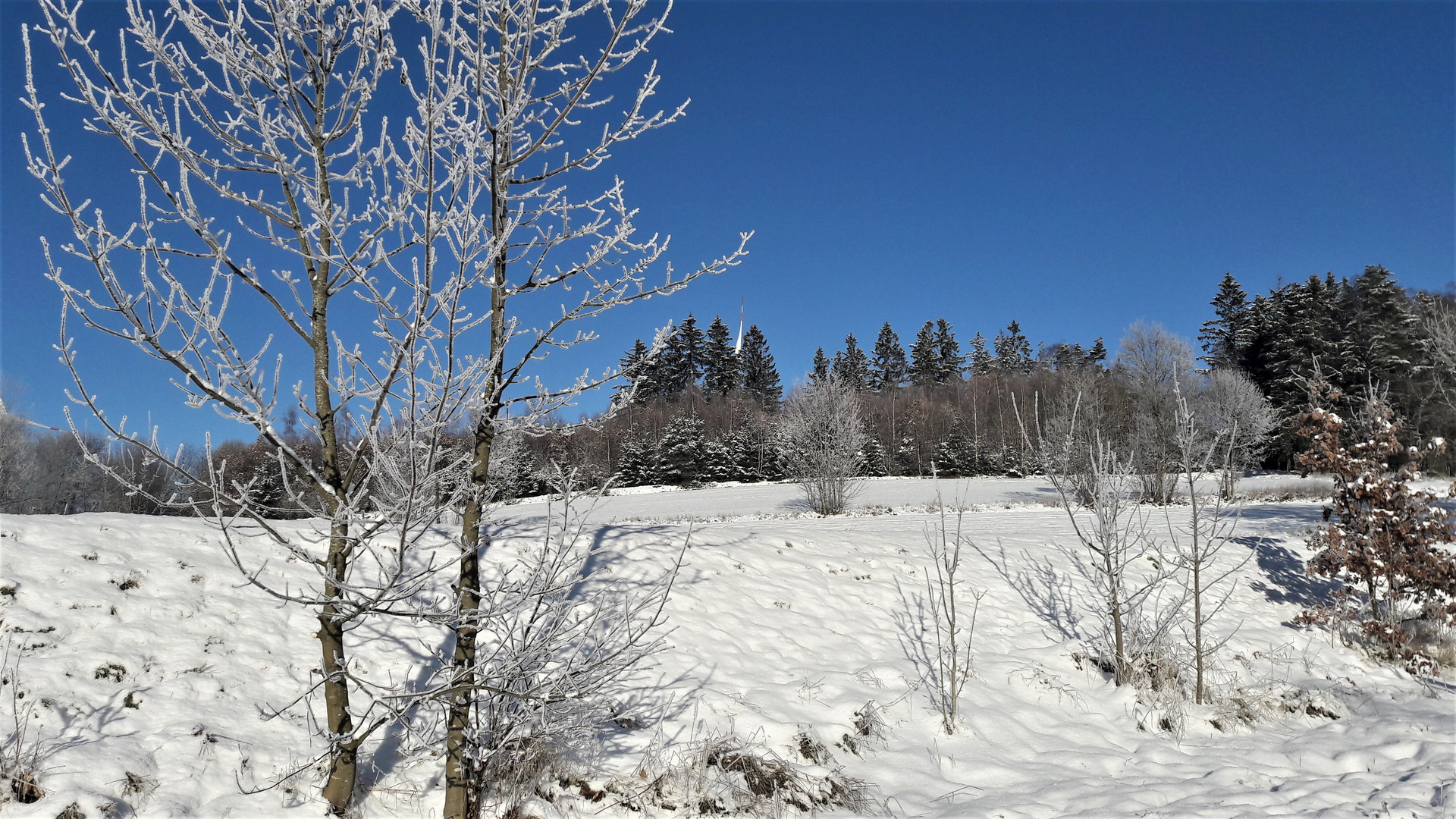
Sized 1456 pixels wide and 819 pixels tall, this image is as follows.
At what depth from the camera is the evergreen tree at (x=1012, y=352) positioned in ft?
207

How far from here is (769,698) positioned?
5383 mm

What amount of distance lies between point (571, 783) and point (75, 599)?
3.62 metres

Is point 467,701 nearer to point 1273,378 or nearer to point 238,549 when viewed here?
point 238,549

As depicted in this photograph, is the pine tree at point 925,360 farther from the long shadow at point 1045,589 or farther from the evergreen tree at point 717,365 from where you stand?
the long shadow at point 1045,589

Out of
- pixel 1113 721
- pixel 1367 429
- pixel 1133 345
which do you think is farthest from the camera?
pixel 1133 345

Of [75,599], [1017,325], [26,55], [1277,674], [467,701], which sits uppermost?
[1017,325]

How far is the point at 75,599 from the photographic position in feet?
14.7

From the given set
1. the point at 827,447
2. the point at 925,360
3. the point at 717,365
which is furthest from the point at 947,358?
the point at 827,447

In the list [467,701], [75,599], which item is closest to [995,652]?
A: [467,701]

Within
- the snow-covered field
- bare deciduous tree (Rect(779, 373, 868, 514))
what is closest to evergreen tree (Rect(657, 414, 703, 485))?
bare deciduous tree (Rect(779, 373, 868, 514))

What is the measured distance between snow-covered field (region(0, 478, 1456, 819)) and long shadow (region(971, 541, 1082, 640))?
0.19ft

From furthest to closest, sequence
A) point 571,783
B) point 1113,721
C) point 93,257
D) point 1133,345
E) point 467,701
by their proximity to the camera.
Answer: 1. point 1133,345
2. point 1113,721
3. point 571,783
4. point 467,701
5. point 93,257

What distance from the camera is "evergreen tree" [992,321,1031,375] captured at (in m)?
63.1

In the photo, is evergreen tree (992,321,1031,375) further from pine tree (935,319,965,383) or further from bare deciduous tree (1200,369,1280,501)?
bare deciduous tree (1200,369,1280,501)
